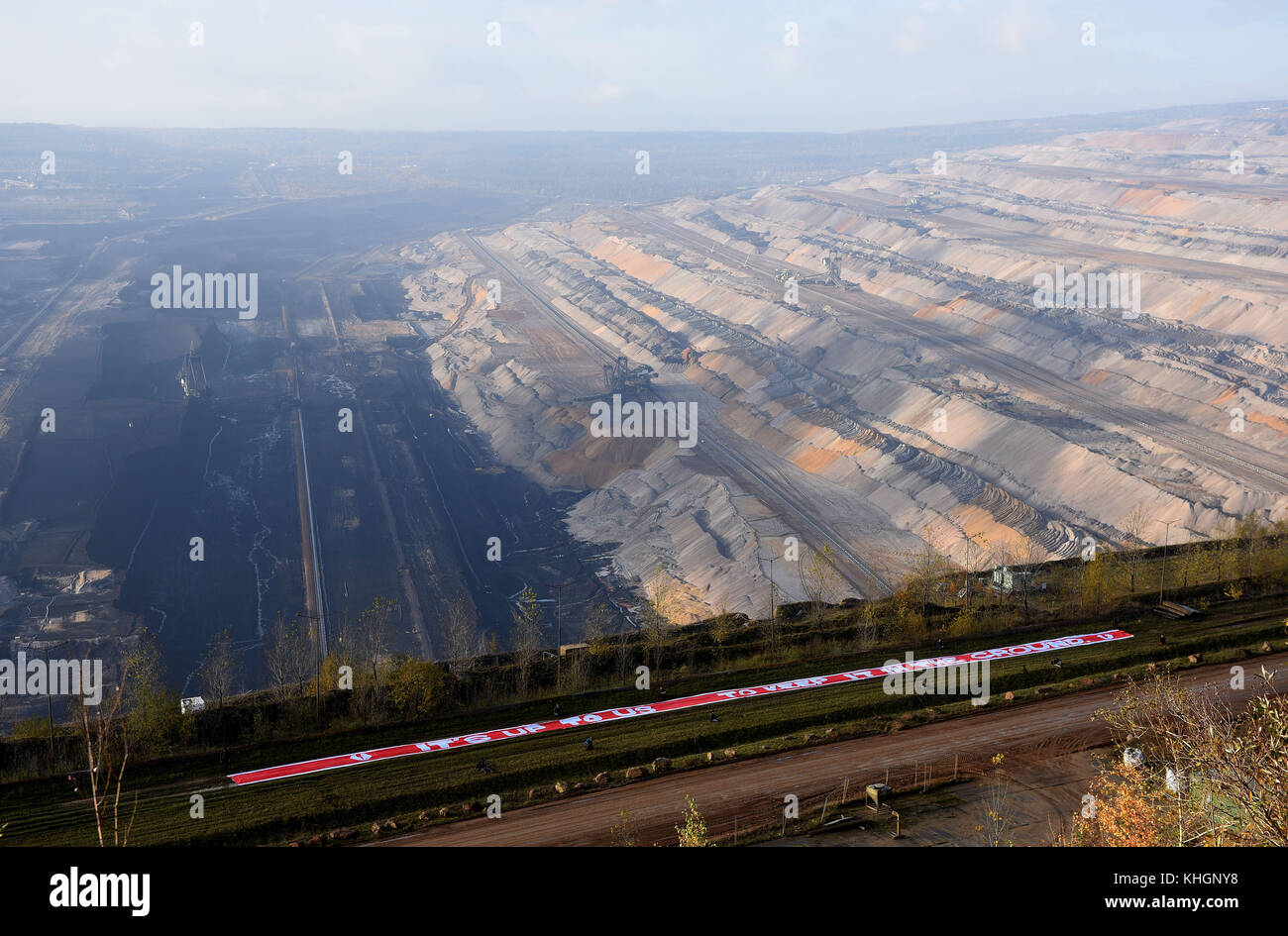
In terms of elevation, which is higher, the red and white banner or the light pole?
the light pole

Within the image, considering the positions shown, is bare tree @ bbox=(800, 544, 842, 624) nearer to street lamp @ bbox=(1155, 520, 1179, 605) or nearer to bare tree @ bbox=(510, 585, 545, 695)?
bare tree @ bbox=(510, 585, 545, 695)

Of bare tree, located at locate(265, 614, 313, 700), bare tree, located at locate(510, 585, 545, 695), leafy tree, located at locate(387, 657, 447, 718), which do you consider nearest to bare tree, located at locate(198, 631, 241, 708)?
bare tree, located at locate(265, 614, 313, 700)

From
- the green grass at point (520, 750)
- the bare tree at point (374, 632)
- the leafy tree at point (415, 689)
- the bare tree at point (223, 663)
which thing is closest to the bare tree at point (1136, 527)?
the green grass at point (520, 750)

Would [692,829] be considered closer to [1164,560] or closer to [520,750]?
[520,750]

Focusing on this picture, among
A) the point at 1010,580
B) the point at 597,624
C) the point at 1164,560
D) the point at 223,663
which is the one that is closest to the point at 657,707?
the point at 597,624

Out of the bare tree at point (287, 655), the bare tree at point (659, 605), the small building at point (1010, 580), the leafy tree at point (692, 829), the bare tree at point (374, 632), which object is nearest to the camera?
the leafy tree at point (692, 829)

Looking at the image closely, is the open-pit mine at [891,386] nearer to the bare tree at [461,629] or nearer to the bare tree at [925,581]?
the bare tree at [925,581]
